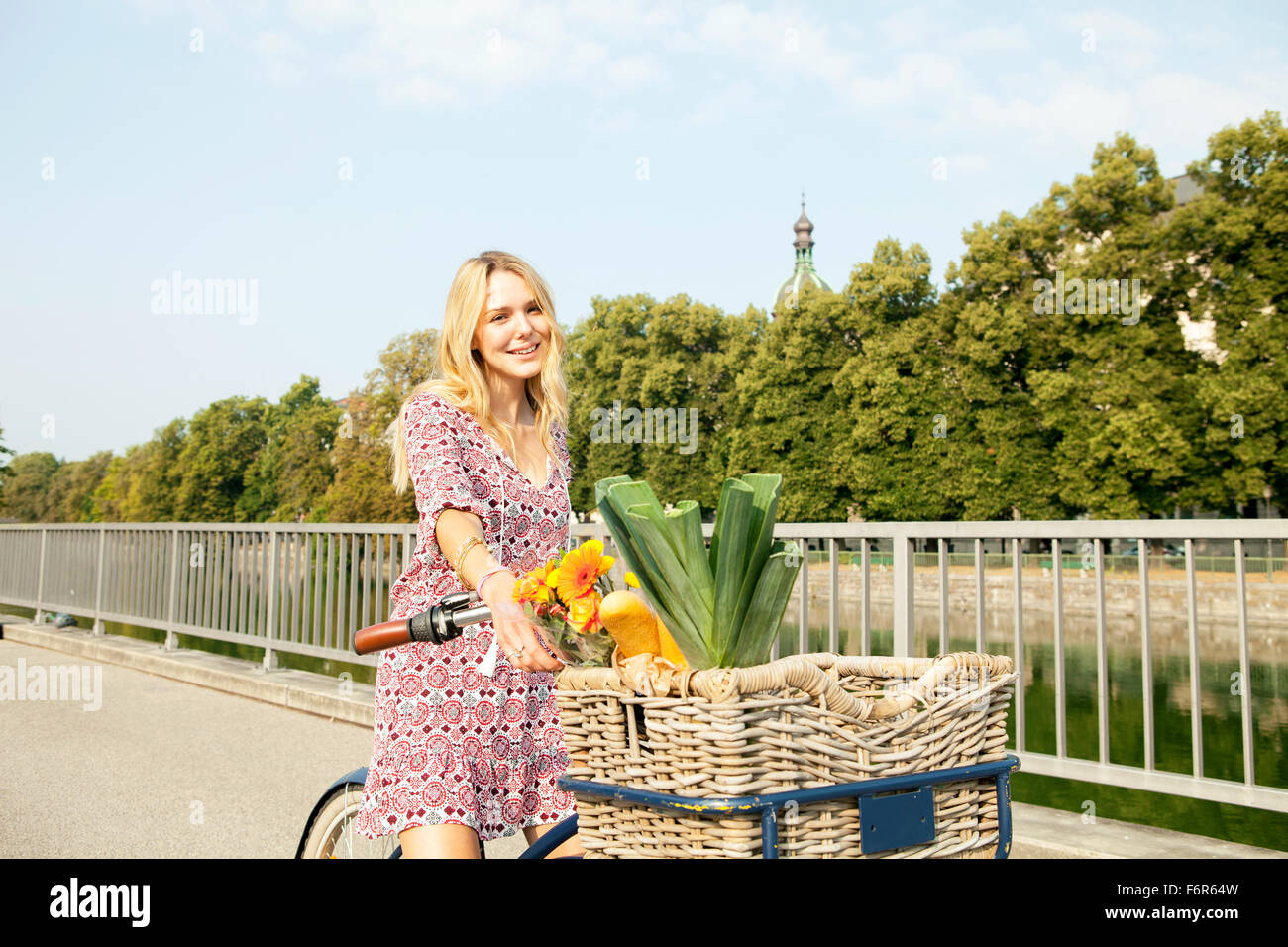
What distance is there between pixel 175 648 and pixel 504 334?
10.2 metres

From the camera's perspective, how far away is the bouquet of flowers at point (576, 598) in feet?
4.85

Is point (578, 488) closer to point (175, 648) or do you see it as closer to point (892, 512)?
point (892, 512)

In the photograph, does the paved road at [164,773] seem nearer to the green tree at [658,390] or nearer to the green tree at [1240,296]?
the green tree at [1240,296]

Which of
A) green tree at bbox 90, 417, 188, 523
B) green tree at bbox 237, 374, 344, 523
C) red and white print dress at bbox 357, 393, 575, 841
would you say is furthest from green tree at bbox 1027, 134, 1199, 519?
green tree at bbox 90, 417, 188, 523

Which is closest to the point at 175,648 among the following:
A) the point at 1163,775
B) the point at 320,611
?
the point at 320,611

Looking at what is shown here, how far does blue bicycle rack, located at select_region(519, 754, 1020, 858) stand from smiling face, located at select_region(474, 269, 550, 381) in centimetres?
102

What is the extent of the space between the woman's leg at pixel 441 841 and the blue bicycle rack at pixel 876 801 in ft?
2.00

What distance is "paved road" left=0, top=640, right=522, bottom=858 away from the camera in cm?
491

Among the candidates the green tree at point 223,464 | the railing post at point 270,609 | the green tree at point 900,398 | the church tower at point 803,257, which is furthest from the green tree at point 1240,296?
the church tower at point 803,257

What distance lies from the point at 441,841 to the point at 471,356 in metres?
0.99

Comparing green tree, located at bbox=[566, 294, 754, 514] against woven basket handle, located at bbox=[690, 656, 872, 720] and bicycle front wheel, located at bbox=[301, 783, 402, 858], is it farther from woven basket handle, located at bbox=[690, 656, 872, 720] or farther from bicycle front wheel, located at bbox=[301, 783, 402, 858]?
woven basket handle, located at bbox=[690, 656, 872, 720]

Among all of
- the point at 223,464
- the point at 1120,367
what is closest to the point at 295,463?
the point at 223,464

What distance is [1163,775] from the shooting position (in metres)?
4.28
